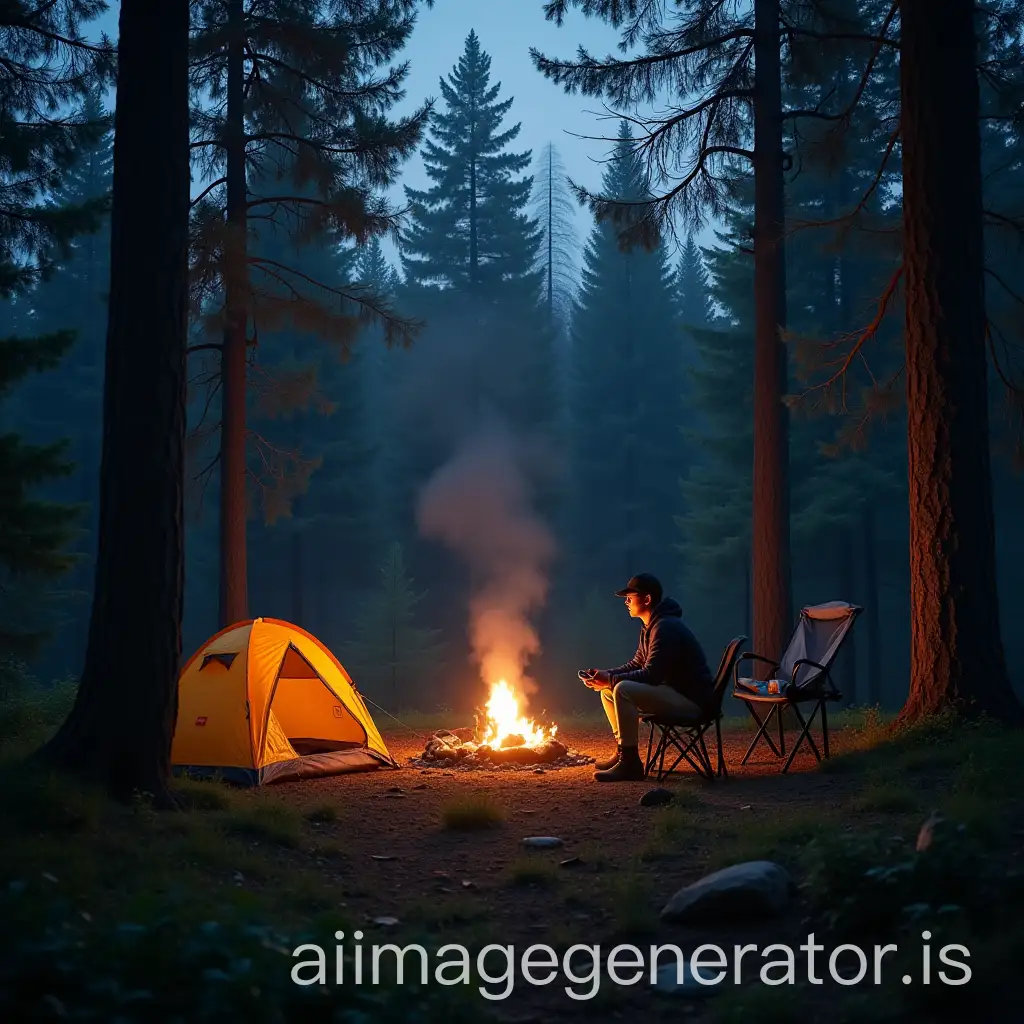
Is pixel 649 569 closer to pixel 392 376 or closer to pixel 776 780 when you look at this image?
pixel 392 376

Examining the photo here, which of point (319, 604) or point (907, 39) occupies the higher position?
point (907, 39)

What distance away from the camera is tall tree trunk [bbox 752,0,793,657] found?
10164 millimetres

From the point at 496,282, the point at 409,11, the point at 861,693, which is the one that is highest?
the point at 496,282

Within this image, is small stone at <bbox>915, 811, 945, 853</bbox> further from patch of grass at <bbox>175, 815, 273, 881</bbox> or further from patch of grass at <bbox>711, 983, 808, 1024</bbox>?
patch of grass at <bbox>175, 815, 273, 881</bbox>

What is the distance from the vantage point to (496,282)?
29438mm

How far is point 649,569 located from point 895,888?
29.1m

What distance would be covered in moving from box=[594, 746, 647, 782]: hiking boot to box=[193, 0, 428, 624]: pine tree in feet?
17.4

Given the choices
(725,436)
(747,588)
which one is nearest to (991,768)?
(725,436)

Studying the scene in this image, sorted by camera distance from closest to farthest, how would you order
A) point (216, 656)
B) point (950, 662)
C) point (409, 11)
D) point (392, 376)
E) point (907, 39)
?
1. point (950, 662)
2. point (907, 39)
3. point (216, 656)
4. point (409, 11)
5. point (392, 376)

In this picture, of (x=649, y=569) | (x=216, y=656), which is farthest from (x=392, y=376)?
(x=216, y=656)

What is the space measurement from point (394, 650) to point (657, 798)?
19280 millimetres

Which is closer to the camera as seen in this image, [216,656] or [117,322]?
[117,322]

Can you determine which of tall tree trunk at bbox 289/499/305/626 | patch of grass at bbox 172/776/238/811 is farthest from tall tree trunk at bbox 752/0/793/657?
tall tree trunk at bbox 289/499/305/626

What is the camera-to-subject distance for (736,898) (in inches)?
161
